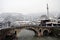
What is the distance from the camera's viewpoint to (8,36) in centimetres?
1805

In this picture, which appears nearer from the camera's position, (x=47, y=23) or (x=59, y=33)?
(x=59, y=33)

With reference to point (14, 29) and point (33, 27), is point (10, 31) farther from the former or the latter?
point (33, 27)

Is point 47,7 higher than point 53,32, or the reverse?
point 47,7

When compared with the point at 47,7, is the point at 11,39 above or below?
below

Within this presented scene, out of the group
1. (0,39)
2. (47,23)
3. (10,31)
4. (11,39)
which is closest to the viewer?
(0,39)

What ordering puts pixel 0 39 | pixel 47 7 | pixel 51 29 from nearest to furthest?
pixel 0 39 → pixel 51 29 → pixel 47 7

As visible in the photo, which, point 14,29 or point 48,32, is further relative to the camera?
point 48,32

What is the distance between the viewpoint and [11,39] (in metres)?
17.0

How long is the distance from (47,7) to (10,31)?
46.8 feet

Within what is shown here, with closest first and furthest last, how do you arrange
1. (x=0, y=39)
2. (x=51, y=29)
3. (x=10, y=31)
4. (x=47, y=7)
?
(x=0, y=39)
(x=10, y=31)
(x=51, y=29)
(x=47, y=7)

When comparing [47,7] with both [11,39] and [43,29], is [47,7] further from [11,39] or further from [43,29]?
[11,39]

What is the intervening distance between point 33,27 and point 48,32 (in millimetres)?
3020

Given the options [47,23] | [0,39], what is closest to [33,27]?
[47,23]

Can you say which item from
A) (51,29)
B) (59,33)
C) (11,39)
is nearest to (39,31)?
(51,29)
